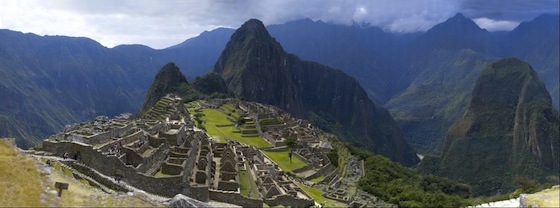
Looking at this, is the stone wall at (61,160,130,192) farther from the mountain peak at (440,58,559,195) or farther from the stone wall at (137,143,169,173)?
the mountain peak at (440,58,559,195)

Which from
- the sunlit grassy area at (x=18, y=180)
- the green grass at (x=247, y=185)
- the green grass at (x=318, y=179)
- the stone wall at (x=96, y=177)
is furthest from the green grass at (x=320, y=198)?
the sunlit grassy area at (x=18, y=180)

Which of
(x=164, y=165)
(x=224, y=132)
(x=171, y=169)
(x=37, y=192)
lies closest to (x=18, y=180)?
(x=37, y=192)

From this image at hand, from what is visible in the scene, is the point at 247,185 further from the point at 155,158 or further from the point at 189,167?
the point at 155,158

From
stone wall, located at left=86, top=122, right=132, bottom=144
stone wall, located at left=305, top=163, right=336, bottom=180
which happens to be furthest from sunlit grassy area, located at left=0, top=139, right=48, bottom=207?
stone wall, located at left=305, top=163, right=336, bottom=180

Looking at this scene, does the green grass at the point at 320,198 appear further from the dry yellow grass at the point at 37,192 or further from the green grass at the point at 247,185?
the dry yellow grass at the point at 37,192

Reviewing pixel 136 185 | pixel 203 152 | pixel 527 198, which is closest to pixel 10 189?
pixel 136 185

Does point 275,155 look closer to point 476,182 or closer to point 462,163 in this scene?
point 476,182
